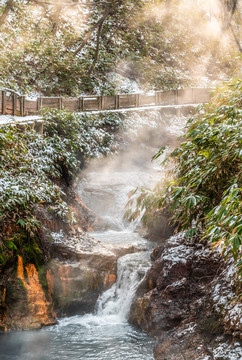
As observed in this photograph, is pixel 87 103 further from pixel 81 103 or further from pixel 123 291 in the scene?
pixel 123 291

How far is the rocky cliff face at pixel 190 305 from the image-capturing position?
19.4 ft

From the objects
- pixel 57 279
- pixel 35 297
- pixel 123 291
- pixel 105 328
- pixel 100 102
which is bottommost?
pixel 105 328

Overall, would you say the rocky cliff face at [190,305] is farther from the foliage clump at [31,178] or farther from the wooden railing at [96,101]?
the wooden railing at [96,101]

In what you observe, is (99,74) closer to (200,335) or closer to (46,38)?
(46,38)

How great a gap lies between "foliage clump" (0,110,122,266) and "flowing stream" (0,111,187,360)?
5.65 feet

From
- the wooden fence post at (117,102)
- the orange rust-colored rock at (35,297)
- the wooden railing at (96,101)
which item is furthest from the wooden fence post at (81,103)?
the orange rust-colored rock at (35,297)

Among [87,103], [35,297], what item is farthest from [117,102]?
[35,297]

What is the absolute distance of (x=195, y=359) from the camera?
5922mm

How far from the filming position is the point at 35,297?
28.2ft

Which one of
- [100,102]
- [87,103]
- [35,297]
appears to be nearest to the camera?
[35,297]

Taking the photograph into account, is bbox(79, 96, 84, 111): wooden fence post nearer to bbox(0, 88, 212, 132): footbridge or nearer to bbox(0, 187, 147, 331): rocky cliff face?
bbox(0, 88, 212, 132): footbridge

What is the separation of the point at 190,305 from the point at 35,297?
3.63 metres

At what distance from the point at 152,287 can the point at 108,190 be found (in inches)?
314

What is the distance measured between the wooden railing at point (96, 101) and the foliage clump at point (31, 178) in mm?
1181
